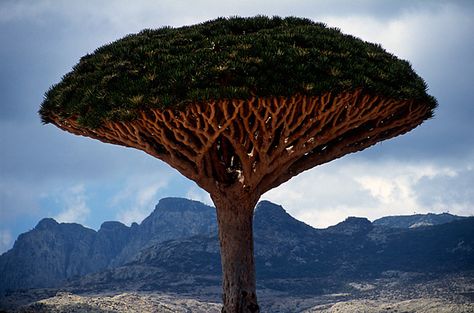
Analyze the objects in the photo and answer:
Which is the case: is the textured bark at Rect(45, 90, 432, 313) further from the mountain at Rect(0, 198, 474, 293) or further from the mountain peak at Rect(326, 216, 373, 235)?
the mountain peak at Rect(326, 216, 373, 235)

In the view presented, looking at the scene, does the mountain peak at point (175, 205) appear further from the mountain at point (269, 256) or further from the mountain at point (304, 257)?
the mountain at point (304, 257)

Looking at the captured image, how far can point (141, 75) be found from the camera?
40.2 ft

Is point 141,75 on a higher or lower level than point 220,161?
higher

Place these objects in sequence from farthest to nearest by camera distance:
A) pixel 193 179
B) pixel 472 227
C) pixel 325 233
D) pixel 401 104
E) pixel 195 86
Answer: pixel 325 233 < pixel 472 227 < pixel 193 179 < pixel 401 104 < pixel 195 86

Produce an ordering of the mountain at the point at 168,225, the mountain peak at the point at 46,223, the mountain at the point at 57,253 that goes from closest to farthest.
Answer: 1. the mountain at the point at 57,253
2. the mountain peak at the point at 46,223
3. the mountain at the point at 168,225

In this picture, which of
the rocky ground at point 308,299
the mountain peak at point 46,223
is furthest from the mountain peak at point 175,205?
the rocky ground at point 308,299

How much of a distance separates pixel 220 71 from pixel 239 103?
2.50 feet

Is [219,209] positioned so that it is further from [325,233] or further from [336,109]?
[325,233]

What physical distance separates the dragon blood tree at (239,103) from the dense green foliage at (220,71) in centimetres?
3

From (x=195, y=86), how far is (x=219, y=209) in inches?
158

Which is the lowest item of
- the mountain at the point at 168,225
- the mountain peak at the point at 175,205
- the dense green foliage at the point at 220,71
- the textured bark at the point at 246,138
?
the textured bark at the point at 246,138

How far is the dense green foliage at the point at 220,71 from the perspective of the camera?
11703 mm

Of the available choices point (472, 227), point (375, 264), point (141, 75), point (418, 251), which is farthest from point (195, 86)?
point (472, 227)

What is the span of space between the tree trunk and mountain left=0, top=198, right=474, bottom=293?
64.6 metres
